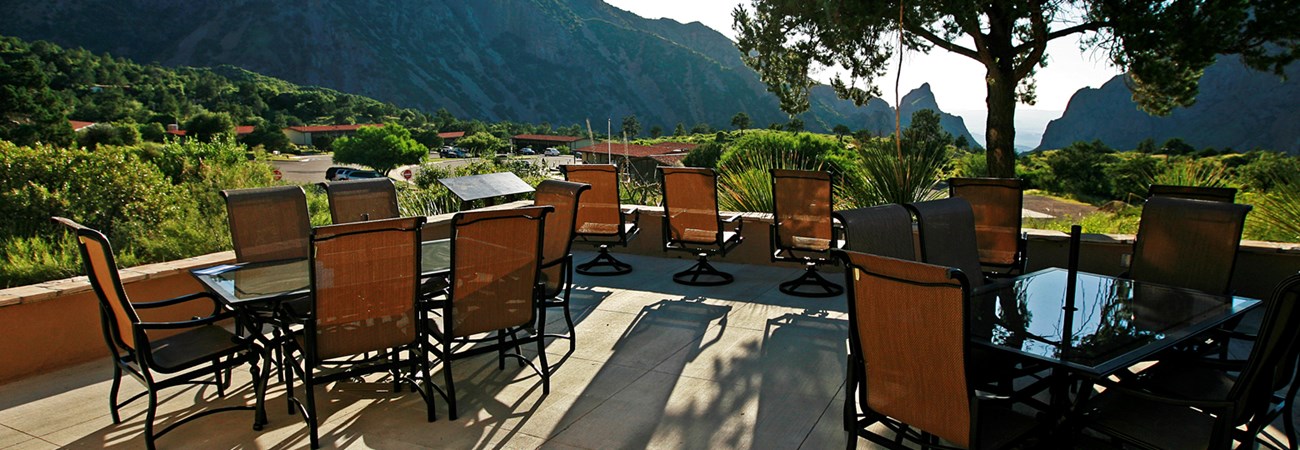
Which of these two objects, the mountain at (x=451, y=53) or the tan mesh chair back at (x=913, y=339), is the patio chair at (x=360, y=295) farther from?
the mountain at (x=451, y=53)

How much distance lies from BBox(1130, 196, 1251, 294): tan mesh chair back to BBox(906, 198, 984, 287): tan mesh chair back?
2.92ft

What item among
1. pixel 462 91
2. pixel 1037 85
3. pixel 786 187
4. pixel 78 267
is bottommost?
pixel 78 267

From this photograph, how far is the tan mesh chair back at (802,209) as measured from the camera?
200 inches

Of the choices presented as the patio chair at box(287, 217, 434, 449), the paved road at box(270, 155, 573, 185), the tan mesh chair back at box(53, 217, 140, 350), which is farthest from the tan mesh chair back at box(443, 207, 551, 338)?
the paved road at box(270, 155, 573, 185)

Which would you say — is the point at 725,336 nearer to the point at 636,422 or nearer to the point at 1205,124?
the point at 636,422

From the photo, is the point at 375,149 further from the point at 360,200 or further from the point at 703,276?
the point at 360,200

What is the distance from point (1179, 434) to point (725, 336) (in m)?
2.41

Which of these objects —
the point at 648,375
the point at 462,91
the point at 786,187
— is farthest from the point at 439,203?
the point at 462,91

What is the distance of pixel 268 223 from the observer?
3.89 m

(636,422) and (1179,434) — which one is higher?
(1179,434)

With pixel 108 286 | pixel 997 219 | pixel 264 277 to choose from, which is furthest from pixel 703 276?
pixel 108 286

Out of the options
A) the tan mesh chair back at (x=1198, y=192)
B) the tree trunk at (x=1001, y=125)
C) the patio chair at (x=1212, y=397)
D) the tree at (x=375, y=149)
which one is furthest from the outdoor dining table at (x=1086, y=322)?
the tree at (x=375, y=149)

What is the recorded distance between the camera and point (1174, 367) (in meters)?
2.65

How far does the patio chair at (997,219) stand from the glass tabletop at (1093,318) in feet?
4.28
